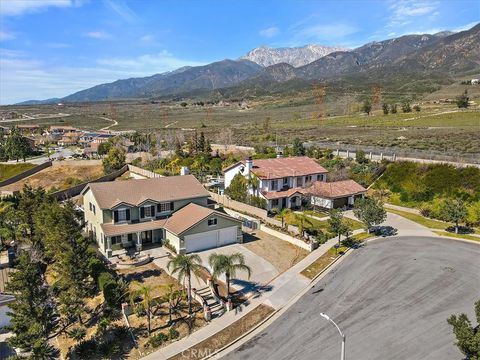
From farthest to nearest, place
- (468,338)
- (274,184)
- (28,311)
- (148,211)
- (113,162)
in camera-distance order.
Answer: (113,162) < (274,184) < (148,211) < (28,311) < (468,338)

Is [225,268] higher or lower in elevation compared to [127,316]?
higher

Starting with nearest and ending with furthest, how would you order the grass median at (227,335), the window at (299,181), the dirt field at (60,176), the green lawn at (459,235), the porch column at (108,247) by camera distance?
the grass median at (227,335) → the porch column at (108,247) → the green lawn at (459,235) → the window at (299,181) → the dirt field at (60,176)

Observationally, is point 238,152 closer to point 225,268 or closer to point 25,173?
point 25,173

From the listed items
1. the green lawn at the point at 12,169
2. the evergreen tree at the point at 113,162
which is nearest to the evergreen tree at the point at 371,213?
the evergreen tree at the point at 113,162

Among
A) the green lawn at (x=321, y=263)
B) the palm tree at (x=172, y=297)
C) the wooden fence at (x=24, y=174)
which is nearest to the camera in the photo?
the palm tree at (x=172, y=297)

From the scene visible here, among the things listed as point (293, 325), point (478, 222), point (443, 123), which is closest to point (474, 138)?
point (443, 123)

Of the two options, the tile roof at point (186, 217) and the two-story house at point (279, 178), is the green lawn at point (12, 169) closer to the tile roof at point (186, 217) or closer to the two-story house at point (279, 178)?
the two-story house at point (279, 178)

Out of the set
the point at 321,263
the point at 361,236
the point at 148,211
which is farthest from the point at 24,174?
the point at 361,236

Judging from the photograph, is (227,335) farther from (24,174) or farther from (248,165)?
(24,174)
